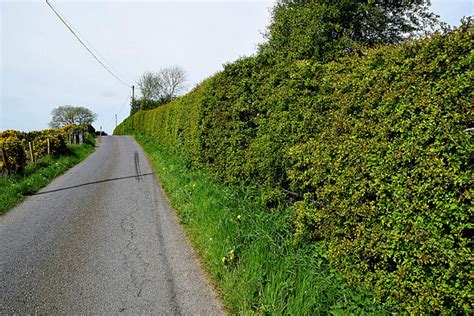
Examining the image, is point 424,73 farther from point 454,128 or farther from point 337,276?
point 337,276

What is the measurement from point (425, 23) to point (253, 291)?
2180 cm

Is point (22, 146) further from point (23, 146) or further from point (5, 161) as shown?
point (5, 161)

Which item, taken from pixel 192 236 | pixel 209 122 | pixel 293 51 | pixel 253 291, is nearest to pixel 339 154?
pixel 253 291

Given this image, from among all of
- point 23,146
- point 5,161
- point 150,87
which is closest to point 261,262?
point 5,161

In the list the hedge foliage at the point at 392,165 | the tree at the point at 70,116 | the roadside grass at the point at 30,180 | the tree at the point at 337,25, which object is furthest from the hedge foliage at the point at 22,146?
the tree at the point at 70,116

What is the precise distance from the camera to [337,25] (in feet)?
53.7

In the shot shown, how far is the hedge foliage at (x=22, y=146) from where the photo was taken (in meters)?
10.3

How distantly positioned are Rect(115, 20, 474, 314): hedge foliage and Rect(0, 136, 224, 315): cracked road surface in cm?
177

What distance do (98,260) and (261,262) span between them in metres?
2.60

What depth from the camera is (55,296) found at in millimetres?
3578

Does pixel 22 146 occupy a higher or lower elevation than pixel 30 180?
higher

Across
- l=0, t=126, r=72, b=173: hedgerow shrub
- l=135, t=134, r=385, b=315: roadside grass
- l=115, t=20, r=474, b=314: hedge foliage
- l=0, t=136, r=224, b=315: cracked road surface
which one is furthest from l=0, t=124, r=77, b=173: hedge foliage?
l=115, t=20, r=474, b=314: hedge foliage

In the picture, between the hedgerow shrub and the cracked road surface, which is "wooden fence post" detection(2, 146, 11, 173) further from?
the cracked road surface

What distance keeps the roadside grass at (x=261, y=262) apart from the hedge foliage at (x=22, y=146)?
805 centimetres
